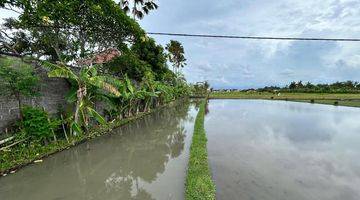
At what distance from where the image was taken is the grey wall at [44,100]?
8.02m

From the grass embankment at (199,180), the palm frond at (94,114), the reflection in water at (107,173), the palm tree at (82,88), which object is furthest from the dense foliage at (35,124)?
the grass embankment at (199,180)

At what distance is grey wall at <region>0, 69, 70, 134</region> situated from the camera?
802cm

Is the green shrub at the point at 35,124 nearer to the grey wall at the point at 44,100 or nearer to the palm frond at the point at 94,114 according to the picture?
the grey wall at the point at 44,100

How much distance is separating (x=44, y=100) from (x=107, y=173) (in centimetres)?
461

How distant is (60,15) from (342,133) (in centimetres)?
1426

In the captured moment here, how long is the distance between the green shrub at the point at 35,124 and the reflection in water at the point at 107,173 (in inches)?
33.7

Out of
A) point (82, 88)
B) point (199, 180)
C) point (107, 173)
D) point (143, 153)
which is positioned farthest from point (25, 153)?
point (199, 180)

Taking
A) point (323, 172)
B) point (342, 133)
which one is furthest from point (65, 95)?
point (342, 133)

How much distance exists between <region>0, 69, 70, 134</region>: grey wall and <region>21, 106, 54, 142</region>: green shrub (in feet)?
1.18

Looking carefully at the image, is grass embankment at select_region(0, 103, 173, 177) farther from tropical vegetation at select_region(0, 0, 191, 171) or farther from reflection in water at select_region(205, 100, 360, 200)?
reflection in water at select_region(205, 100, 360, 200)

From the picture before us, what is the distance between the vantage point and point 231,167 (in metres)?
7.32

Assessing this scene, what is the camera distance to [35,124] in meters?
8.29

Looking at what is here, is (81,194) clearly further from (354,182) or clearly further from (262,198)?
(354,182)

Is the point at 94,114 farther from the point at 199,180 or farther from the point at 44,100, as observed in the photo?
the point at 199,180
